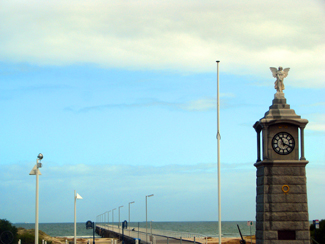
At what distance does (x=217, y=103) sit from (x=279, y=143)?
4.87 metres

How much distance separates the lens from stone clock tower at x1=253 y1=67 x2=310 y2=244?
82.6 feet

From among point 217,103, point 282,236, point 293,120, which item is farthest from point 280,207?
point 217,103

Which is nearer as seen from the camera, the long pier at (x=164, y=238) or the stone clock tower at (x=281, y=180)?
the stone clock tower at (x=281, y=180)

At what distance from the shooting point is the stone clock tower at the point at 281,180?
25.2m

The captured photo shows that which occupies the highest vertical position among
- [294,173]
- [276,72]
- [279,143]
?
[276,72]

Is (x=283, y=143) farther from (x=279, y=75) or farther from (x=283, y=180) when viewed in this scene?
(x=279, y=75)

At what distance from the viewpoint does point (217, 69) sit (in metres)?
29.0

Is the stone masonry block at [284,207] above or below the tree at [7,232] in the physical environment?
above

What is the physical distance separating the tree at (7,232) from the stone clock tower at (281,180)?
24.1m

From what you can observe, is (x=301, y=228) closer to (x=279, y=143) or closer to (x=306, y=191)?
(x=306, y=191)

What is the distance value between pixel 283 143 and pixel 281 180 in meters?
2.24

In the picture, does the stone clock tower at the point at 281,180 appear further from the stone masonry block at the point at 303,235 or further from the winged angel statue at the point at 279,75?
the winged angel statue at the point at 279,75

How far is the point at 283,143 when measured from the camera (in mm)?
26172

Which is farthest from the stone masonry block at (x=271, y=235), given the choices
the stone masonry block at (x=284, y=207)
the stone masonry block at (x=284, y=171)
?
the stone masonry block at (x=284, y=171)
